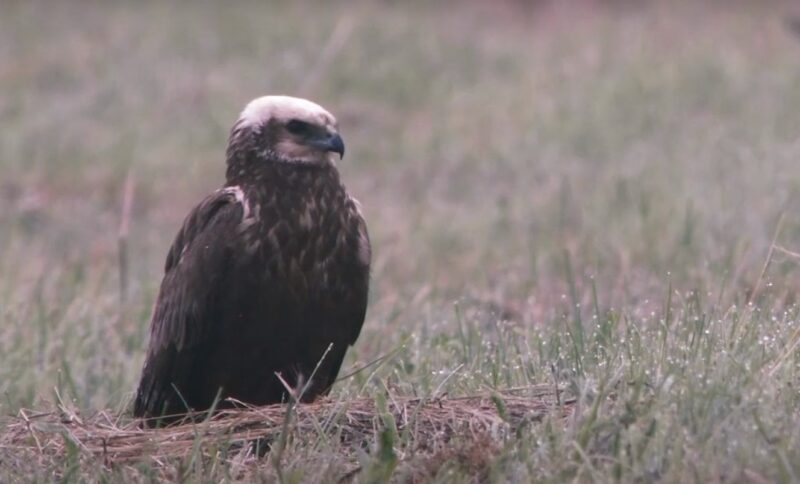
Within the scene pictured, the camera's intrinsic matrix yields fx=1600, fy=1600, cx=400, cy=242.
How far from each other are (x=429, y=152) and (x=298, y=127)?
7323mm

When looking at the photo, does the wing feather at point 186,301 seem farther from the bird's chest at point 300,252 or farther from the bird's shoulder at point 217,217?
the bird's chest at point 300,252

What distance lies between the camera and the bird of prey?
5.12m

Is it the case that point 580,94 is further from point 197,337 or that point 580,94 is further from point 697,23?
point 197,337

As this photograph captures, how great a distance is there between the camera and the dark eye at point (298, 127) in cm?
547

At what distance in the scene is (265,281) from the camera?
16.7 feet

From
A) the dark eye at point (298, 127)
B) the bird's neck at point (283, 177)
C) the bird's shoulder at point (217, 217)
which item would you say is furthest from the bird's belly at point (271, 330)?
the dark eye at point (298, 127)

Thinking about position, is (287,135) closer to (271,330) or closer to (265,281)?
(265,281)

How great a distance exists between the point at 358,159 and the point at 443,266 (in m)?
4.20

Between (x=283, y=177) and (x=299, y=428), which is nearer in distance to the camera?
(x=299, y=428)

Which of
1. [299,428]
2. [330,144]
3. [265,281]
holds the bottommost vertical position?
[299,428]

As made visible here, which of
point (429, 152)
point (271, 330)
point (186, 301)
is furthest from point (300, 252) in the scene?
point (429, 152)

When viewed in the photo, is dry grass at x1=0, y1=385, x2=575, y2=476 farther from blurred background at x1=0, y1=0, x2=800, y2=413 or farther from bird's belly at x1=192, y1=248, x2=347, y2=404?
blurred background at x1=0, y1=0, x2=800, y2=413

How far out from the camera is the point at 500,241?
31.3ft

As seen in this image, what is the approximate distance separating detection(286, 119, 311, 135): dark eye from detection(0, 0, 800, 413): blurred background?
0.88 metres
